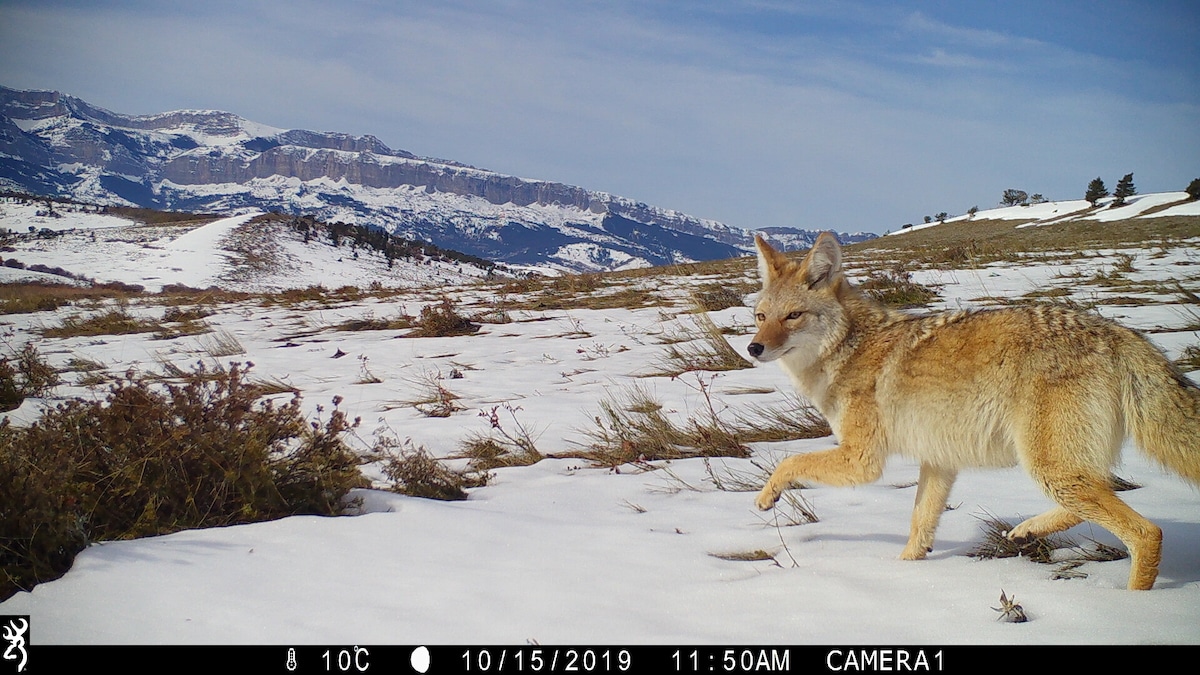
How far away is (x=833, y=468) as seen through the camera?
3.31 meters

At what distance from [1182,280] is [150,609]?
14.3m

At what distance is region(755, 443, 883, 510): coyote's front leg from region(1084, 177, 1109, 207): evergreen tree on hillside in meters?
71.4

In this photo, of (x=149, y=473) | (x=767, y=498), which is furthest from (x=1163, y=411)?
(x=149, y=473)

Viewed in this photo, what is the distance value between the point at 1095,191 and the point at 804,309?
7170 cm

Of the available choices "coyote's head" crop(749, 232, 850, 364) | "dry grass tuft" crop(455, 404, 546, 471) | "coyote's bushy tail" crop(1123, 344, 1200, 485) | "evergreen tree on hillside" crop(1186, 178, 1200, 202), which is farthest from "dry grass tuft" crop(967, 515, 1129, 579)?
"evergreen tree on hillside" crop(1186, 178, 1200, 202)

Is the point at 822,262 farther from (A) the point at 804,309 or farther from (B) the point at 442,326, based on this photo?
(B) the point at 442,326

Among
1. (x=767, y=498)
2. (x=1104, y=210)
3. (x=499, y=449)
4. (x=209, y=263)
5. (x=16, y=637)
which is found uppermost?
(x=1104, y=210)

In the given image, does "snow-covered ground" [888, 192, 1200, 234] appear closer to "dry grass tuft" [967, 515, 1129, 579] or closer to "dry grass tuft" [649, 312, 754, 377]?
"dry grass tuft" [649, 312, 754, 377]

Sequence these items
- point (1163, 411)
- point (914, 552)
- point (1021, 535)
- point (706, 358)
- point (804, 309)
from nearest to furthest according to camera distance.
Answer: point (1163, 411)
point (1021, 535)
point (914, 552)
point (804, 309)
point (706, 358)

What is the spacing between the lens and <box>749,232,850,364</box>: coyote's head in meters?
3.86

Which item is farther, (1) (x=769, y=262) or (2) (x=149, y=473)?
(1) (x=769, y=262)

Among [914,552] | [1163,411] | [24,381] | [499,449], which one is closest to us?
[1163,411]

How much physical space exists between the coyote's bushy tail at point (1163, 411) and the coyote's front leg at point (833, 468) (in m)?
1.05
